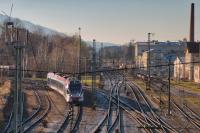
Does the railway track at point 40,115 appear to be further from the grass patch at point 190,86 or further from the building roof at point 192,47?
the building roof at point 192,47

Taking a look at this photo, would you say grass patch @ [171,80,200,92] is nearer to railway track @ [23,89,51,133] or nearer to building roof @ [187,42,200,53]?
building roof @ [187,42,200,53]

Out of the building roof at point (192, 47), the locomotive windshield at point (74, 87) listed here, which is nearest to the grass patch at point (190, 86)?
the building roof at point (192, 47)

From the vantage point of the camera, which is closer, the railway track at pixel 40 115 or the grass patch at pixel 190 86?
the railway track at pixel 40 115

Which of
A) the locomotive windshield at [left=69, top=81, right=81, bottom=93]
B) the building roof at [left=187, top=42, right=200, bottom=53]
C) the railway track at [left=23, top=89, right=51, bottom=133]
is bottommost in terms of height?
the railway track at [left=23, top=89, right=51, bottom=133]

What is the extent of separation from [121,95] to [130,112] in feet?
51.5

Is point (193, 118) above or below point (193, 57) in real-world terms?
below

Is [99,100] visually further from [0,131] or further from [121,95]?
[0,131]

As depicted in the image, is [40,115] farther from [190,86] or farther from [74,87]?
[190,86]

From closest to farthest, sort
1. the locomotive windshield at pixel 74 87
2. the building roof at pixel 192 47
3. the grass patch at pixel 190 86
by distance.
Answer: the locomotive windshield at pixel 74 87 → the grass patch at pixel 190 86 → the building roof at pixel 192 47

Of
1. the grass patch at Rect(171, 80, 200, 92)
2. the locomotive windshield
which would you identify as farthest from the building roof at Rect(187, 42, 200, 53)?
the locomotive windshield

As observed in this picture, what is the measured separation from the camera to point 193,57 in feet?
288

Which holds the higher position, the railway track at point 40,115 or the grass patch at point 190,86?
the grass patch at point 190,86

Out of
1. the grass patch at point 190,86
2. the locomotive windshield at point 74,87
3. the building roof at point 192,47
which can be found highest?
the building roof at point 192,47

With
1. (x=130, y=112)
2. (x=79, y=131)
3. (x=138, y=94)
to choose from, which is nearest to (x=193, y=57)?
(x=138, y=94)
